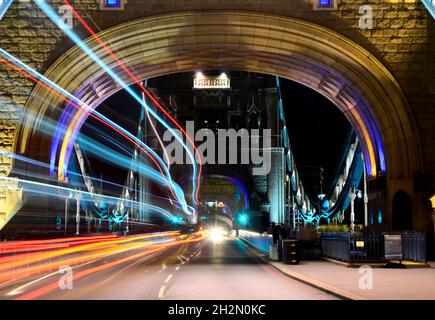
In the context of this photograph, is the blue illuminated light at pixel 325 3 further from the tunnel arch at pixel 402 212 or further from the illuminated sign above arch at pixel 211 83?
the illuminated sign above arch at pixel 211 83

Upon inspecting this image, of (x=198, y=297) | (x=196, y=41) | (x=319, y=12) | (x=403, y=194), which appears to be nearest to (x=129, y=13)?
(x=196, y=41)

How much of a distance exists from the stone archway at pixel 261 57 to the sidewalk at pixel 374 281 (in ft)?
27.7

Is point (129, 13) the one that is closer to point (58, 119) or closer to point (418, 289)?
point (58, 119)

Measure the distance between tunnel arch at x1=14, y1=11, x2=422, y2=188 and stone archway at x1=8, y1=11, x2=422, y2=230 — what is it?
0.14 ft

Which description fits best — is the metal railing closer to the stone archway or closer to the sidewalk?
the sidewalk

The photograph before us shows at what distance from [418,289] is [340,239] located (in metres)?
10.7

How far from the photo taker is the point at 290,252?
1011 inches

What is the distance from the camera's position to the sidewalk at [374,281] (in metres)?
14.4

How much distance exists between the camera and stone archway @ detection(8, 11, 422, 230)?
2983cm

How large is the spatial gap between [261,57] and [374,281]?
17.8 meters

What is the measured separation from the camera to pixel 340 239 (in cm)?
2623

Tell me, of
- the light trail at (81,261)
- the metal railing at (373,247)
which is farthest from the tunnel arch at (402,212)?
the light trail at (81,261)

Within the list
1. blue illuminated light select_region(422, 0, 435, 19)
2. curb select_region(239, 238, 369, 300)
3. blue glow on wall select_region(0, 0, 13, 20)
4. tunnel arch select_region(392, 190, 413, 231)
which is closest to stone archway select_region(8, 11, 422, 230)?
tunnel arch select_region(392, 190, 413, 231)

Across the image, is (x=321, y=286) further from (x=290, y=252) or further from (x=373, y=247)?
(x=290, y=252)
